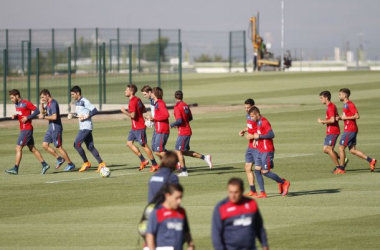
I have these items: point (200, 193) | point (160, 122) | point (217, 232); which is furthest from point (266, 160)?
point (217, 232)

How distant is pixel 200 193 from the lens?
1800 cm

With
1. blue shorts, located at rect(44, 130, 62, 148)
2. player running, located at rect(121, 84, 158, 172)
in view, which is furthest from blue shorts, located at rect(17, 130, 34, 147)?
player running, located at rect(121, 84, 158, 172)

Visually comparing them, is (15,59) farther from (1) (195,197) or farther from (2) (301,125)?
(1) (195,197)

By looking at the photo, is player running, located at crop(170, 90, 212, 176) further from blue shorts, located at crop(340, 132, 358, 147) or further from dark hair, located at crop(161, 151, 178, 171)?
dark hair, located at crop(161, 151, 178, 171)

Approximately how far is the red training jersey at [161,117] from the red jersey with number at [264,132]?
13.6 ft

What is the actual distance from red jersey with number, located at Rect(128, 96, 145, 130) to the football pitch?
1175 millimetres

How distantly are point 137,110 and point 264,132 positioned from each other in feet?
18.2

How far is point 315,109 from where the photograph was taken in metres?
40.1

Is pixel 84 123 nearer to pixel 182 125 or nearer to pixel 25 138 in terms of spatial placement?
pixel 25 138

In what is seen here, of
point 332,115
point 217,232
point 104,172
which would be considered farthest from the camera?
point 332,115

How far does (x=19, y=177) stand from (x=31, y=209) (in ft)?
15.2

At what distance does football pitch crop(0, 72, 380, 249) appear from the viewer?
13820 millimetres

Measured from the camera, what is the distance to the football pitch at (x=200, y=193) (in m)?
13.8

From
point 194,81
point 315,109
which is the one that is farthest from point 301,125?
point 194,81
